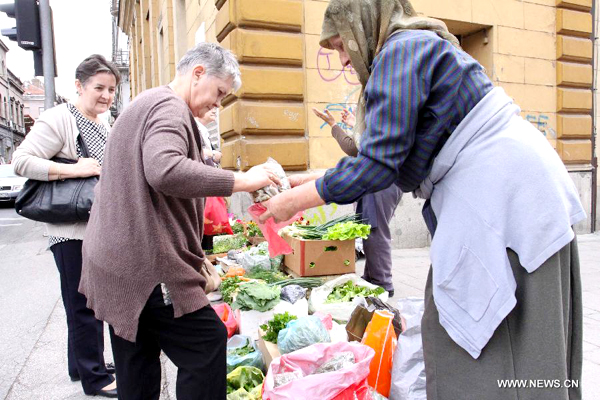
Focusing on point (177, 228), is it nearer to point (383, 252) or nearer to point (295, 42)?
point (383, 252)

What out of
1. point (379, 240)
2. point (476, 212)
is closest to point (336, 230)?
point (379, 240)

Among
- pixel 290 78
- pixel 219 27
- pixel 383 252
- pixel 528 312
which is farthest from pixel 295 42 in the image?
pixel 528 312

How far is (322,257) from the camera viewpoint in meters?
4.30

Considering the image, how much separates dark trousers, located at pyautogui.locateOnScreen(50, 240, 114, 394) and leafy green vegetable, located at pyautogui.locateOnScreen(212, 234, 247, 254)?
2.64 meters

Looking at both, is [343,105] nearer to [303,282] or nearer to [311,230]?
[311,230]

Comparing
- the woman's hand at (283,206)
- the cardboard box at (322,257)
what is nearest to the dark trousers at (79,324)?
the woman's hand at (283,206)

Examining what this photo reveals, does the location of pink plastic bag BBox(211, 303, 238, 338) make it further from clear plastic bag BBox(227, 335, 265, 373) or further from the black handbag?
the black handbag

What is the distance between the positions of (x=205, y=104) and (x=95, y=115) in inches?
52.1

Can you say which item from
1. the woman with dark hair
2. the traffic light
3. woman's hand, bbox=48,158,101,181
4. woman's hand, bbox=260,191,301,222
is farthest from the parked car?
woman's hand, bbox=260,191,301,222

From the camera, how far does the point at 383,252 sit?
4449 millimetres

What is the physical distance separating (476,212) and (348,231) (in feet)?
9.65

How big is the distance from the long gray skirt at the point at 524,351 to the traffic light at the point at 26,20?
5.73 m

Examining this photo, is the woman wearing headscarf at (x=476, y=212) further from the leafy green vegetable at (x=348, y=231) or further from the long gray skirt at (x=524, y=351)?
the leafy green vegetable at (x=348, y=231)

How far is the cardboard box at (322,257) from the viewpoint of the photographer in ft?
14.0
